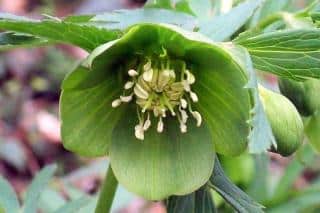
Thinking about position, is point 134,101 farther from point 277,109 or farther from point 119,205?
point 119,205

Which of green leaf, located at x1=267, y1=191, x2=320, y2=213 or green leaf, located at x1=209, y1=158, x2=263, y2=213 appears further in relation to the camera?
green leaf, located at x1=267, y1=191, x2=320, y2=213

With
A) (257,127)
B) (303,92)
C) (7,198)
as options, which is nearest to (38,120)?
(7,198)

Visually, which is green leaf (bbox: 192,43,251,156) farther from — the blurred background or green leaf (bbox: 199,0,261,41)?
the blurred background

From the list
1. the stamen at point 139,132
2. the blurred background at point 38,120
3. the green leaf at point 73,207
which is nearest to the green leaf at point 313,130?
the stamen at point 139,132

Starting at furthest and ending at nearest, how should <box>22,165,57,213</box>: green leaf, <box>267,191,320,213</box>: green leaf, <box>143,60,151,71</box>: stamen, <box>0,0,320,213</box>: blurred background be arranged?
<box>0,0,320,213</box>: blurred background
<box>267,191,320,213</box>: green leaf
<box>22,165,57,213</box>: green leaf
<box>143,60,151,71</box>: stamen

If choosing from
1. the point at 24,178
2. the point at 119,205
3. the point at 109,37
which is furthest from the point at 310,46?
the point at 24,178

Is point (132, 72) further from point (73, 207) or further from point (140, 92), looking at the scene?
point (73, 207)

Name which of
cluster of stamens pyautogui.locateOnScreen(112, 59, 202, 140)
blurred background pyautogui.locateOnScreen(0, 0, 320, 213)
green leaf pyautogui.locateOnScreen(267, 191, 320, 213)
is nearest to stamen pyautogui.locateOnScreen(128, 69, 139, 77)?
cluster of stamens pyautogui.locateOnScreen(112, 59, 202, 140)
